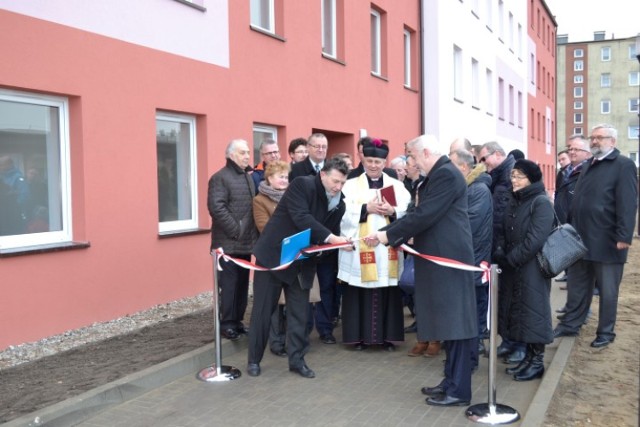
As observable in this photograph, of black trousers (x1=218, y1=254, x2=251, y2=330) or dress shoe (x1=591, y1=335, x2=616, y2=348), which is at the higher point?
black trousers (x1=218, y1=254, x2=251, y2=330)

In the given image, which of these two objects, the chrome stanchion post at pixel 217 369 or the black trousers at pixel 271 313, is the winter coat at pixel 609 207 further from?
the chrome stanchion post at pixel 217 369

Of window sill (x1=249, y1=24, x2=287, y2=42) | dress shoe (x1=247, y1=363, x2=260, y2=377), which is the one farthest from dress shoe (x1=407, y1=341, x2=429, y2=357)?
window sill (x1=249, y1=24, x2=287, y2=42)

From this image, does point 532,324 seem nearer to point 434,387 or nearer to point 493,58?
point 434,387

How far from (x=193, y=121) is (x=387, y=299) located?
13.8 feet

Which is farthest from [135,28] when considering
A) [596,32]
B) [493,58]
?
[596,32]

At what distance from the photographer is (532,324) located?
559 centimetres

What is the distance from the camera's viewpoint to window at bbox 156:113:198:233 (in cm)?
905

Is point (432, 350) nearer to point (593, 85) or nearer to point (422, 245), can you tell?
point (422, 245)

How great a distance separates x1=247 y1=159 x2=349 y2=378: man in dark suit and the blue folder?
73 mm

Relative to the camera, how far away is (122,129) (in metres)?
7.97

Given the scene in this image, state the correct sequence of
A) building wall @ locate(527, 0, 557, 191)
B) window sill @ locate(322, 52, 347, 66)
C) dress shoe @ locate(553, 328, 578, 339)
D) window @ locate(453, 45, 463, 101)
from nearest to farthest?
dress shoe @ locate(553, 328, 578, 339), window sill @ locate(322, 52, 347, 66), window @ locate(453, 45, 463, 101), building wall @ locate(527, 0, 557, 191)

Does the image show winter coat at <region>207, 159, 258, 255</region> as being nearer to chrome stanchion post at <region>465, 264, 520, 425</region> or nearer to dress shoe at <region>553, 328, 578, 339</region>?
chrome stanchion post at <region>465, 264, 520, 425</region>

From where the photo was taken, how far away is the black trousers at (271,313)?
233 inches

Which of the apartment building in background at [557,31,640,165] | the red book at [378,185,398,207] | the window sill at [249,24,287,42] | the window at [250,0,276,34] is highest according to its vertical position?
the apartment building in background at [557,31,640,165]
